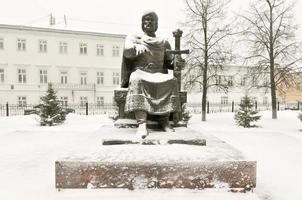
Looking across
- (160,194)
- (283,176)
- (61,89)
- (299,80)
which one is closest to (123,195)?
(160,194)

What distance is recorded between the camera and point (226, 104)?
110ft

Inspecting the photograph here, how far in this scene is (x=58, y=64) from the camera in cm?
3005

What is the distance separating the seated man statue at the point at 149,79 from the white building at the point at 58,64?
82.6 feet

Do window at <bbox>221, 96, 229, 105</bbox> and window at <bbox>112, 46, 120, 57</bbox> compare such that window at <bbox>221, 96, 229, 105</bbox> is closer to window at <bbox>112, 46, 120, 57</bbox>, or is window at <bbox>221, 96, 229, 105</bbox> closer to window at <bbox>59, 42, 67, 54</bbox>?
window at <bbox>112, 46, 120, 57</bbox>

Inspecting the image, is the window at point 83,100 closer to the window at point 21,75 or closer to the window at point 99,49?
the window at point 99,49

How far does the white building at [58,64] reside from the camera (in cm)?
2873

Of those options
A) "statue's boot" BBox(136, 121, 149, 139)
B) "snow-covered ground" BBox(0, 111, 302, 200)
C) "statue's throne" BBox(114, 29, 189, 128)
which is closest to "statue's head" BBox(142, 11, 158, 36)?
"statue's throne" BBox(114, 29, 189, 128)

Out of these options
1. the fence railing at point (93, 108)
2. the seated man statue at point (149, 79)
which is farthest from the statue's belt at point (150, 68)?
the fence railing at point (93, 108)

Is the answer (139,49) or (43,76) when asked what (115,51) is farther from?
(139,49)

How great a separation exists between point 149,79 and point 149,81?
8 centimetres

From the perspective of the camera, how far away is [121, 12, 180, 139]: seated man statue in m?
4.59

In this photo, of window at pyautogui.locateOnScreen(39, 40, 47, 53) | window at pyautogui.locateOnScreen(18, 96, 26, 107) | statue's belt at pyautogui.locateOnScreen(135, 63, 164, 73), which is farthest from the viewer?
window at pyautogui.locateOnScreen(39, 40, 47, 53)

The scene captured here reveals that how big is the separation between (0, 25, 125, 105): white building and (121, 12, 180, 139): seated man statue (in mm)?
25166

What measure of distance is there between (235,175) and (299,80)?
706 inches
